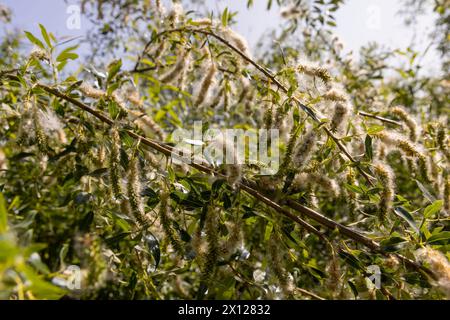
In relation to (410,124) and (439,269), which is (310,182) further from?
(410,124)

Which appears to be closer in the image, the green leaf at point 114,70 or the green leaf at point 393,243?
the green leaf at point 393,243

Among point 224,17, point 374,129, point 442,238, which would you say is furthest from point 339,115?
point 224,17

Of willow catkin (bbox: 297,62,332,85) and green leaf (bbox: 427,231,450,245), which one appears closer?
green leaf (bbox: 427,231,450,245)

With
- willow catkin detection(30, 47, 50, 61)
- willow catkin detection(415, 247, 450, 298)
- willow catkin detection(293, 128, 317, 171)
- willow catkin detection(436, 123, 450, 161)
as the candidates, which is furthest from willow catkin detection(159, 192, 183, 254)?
willow catkin detection(436, 123, 450, 161)

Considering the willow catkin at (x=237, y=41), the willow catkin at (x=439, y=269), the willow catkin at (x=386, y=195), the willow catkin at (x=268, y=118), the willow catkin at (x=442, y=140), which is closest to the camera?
the willow catkin at (x=439, y=269)

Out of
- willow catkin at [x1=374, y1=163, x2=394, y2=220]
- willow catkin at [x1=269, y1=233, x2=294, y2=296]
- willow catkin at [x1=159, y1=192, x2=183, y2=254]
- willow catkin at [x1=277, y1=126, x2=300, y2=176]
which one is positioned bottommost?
willow catkin at [x1=269, y1=233, x2=294, y2=296]

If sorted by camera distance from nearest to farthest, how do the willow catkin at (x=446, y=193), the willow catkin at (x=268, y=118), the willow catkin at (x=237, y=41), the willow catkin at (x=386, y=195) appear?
the willow catkin at (x=386, y=195), the willow catkin at (x=268, y=118), the willow catkin at (x=446, y=193), the willow catkin at (x=237, y=41)

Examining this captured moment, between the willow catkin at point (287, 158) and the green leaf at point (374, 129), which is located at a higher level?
the green leaf at point (374, 129)

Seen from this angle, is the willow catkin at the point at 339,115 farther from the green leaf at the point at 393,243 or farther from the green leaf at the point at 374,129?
the green leaf at the point at 393,243

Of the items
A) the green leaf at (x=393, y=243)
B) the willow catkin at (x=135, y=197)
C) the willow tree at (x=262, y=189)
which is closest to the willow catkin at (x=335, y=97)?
the willow tree at (x=262, y=189)

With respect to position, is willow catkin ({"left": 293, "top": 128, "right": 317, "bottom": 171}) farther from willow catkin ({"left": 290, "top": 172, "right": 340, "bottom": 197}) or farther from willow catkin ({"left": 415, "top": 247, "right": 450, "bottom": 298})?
willow catkin ({"left": 415, "top": 247, "right": 450, "bottom": 298})
